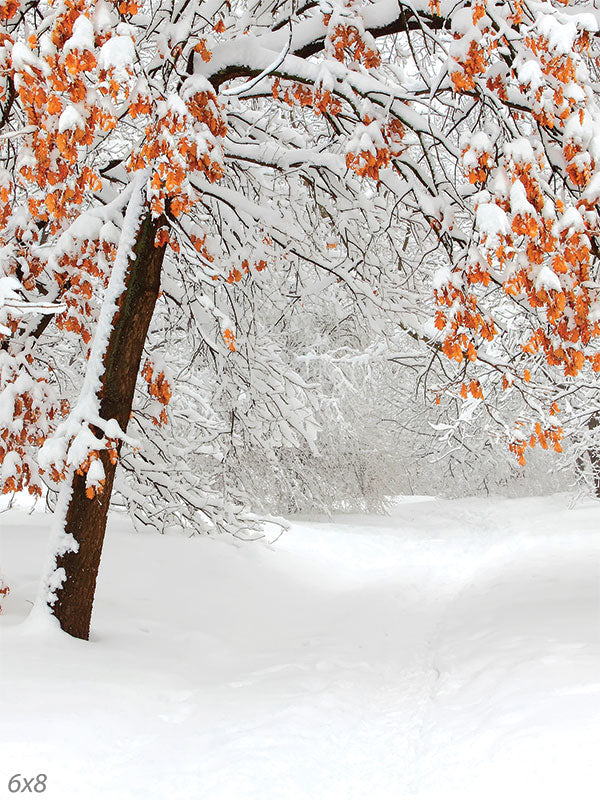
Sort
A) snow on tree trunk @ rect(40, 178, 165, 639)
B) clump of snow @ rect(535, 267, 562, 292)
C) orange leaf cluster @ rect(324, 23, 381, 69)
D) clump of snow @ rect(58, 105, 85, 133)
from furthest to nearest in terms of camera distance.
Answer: snow on tree trunk @ rect(40, 178, 165, 639)
orange leaf cluster @ rect(324, 23, 381, 69)
clump of snow @ rect(535, 267, 562, 292)
clump of snow @ rect(58, 105, 85, 133)

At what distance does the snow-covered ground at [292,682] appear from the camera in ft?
11.8

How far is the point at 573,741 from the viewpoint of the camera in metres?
3.58

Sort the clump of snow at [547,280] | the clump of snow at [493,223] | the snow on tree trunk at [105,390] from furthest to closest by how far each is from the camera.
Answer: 1. the snow on tree trunk at [105,390]
2. the clump of snow at [547,280]
3. the clump of snow at [493,223]

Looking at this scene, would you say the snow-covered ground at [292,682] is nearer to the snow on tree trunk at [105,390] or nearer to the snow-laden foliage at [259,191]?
the snow on tree trunk at [105,390]

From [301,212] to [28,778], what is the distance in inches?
243

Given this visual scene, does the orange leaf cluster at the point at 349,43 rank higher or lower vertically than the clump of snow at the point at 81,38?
higher

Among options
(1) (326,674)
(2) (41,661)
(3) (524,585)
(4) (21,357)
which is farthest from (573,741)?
(3) (524,585)

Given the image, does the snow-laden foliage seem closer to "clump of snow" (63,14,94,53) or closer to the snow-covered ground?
"clump of snow" (63,14,94,53)

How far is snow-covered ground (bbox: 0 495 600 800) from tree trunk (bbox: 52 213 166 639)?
0.30 m

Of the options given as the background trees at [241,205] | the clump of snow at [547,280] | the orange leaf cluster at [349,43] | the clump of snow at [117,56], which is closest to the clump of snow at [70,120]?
the background trees at [241,205]

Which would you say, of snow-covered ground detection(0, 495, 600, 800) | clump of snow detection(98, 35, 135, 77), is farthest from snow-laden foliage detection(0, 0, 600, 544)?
snow-covered ground detection(0, 495, 600, 800)

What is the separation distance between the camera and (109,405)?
5367mm

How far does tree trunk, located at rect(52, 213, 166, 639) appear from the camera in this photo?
207 inches

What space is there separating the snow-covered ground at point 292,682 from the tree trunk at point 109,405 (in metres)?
0.30
